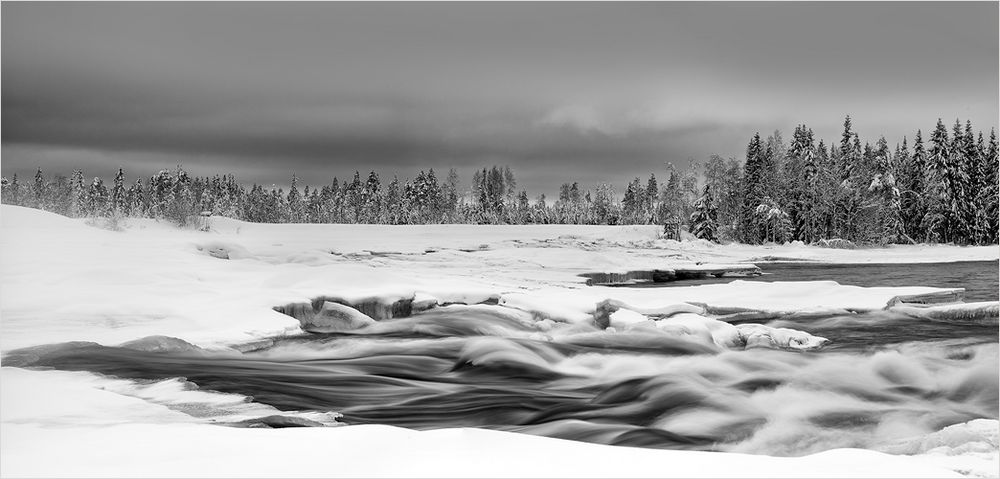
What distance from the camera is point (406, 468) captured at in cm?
316

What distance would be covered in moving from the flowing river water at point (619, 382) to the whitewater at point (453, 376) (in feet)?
0.11

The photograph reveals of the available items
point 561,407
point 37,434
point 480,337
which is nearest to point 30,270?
point 480,337

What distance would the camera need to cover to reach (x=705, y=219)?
171 ft

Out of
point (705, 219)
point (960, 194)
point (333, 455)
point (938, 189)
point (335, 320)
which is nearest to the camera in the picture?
point (333, 455)

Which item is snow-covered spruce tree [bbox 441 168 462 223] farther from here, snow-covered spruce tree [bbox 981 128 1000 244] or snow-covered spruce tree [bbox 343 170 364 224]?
snow-covered spruce tree [bbox 981 128 1000 244]

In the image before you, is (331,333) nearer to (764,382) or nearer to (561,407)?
(561,407)

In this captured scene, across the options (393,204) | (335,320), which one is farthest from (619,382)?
(393,204)

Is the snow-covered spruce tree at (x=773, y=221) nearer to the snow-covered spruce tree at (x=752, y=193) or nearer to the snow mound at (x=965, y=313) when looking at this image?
the snow-covered spruce tree at (x=752, y=193)

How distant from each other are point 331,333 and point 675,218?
4563cm

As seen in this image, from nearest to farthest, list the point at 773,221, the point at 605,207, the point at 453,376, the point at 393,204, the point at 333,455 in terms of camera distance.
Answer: the point at 333,455 → the point at 453,376 → the point at 773,221 → the point at 393,204 → the point at 605,207

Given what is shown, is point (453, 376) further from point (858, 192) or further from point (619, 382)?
point (858, 192)

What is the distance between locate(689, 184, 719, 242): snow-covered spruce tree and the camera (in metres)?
51.9

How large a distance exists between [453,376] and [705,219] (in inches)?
1880

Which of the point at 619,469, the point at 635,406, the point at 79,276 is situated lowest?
the point at 635,406
